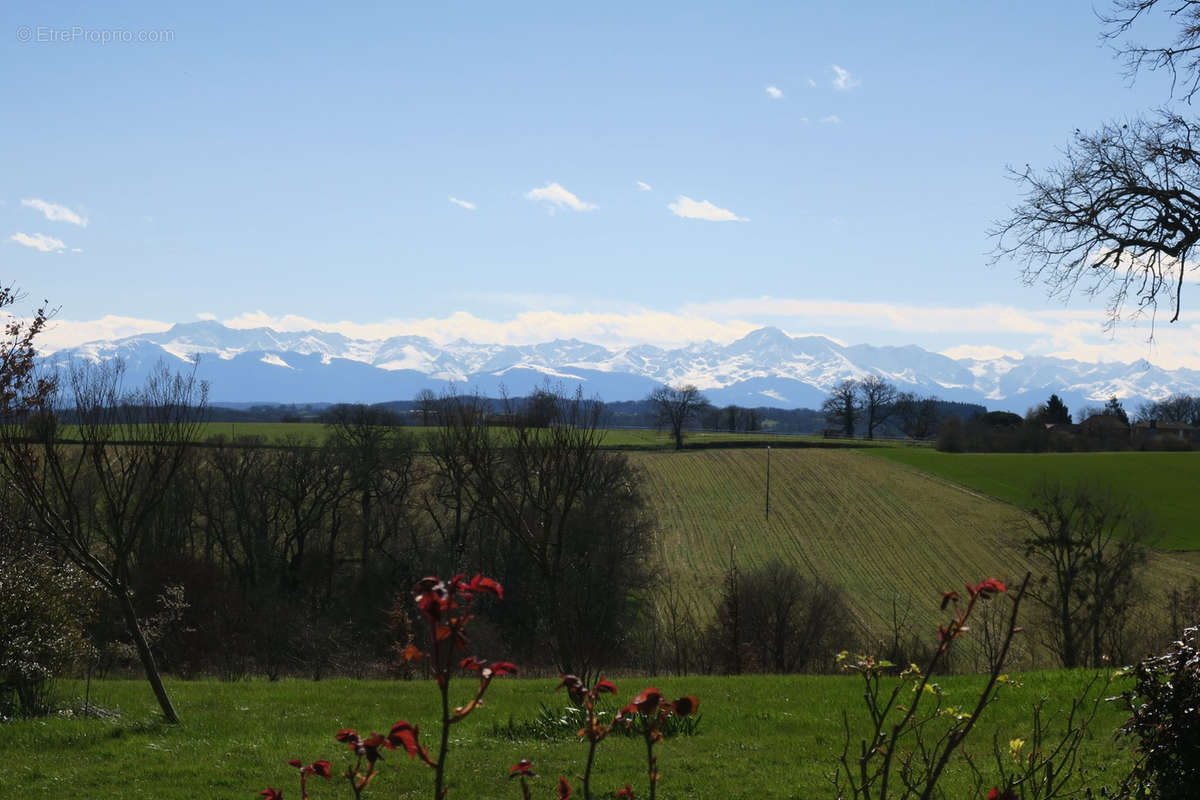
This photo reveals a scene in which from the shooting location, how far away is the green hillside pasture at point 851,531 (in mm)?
46531

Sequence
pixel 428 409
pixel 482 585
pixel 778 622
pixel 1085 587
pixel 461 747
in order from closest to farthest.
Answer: pixel 482 585 < pixel 461 747 < pixel 1085 587 < pixel 778 622 < pixel 428 409

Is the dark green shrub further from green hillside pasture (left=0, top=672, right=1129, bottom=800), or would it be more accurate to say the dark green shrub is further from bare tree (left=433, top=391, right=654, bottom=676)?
bare tree (left=433, top=391, right=654, bottom=676)

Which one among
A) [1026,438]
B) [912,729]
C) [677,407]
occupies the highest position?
[677,407]

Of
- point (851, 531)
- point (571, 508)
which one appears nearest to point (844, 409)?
point (851, 531)

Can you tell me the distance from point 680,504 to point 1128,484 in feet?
103

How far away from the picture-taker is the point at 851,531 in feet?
191

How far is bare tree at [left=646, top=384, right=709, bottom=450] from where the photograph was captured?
94.8 meters

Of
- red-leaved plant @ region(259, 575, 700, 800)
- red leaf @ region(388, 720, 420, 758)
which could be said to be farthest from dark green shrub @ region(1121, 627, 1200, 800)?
red leaf @ region(388, 720, 420, 758)

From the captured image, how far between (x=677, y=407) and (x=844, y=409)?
26.6 m

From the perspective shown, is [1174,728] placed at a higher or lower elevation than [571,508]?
higher

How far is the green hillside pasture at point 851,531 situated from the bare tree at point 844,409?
102 ft

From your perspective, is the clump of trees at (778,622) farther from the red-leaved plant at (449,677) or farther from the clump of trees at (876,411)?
the clump of trees at (876,411)

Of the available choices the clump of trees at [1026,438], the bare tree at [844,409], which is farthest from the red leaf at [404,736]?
the bare tree at [844,409]

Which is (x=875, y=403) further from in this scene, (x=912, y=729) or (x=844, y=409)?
(x=912, y=729)
